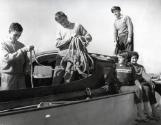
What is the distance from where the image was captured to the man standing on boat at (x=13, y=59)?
398 centimetres

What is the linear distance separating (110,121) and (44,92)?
1.04 metres

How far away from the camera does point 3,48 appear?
402cm

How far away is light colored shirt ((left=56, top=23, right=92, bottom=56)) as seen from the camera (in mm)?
4730

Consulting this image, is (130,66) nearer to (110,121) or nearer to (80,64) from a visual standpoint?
(80,64)

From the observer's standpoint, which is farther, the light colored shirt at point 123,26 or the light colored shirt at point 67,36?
the light colored shirt at point 123,26

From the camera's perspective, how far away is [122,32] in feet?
21.2

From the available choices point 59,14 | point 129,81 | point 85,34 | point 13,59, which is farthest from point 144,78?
point 13,59

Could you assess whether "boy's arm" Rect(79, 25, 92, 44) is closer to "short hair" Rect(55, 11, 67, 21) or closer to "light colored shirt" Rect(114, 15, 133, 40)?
"short hair" Rect(55, 11, 67, 21)

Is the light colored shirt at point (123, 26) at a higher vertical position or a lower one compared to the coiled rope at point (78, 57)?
higher

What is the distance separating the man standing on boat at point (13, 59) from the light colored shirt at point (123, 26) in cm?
272

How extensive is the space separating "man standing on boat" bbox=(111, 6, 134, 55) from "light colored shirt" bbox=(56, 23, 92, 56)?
1.65m

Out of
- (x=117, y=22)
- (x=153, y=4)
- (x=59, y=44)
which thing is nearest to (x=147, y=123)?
(x=59, y=44)

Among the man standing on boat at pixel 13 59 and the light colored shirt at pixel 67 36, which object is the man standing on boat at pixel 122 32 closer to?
the light colored shirt at pixel 67 36

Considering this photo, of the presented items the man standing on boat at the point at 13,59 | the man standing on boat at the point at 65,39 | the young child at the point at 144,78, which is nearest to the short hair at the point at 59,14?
the man standing on boat at the point at 65,39
